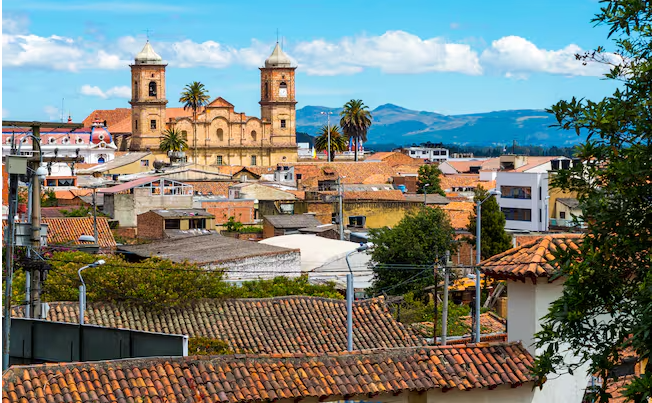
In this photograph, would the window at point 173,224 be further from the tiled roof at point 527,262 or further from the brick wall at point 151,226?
the tiled roof at point 527,262

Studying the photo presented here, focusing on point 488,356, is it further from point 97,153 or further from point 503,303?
point 97,153

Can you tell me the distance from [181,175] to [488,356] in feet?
252

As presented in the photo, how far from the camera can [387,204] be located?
233ft

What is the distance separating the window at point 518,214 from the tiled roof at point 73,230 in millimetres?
35780

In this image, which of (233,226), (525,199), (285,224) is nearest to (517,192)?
(525,199)

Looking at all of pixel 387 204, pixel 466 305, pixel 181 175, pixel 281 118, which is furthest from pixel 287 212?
pixel 281 118

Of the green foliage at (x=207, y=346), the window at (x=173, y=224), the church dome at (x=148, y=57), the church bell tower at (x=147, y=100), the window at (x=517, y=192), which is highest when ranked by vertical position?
the church dome at (x=148, y=57)

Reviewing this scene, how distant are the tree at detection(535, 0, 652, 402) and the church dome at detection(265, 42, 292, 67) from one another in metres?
141

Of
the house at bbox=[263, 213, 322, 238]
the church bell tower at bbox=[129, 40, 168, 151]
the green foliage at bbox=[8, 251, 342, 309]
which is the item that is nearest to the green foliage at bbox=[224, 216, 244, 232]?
the house at bbox=[263, 213, 322, 238]

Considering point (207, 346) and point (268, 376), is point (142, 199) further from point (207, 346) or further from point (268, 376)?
point (268, 376)

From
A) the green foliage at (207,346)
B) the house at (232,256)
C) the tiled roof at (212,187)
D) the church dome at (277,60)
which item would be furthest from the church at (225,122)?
the green foliage at (207,346)

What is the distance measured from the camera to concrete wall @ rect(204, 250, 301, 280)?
133 feet

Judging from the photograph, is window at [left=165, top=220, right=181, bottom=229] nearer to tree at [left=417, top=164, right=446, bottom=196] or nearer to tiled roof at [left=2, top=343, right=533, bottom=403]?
tiled roof at [left=2, top=343, right=533, bottom=403]

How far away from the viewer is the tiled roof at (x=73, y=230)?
48969 millimetres
